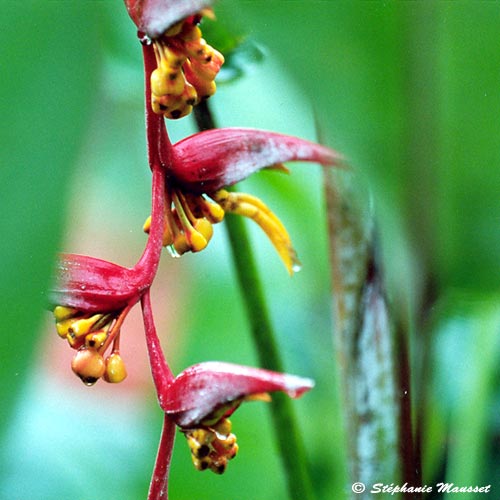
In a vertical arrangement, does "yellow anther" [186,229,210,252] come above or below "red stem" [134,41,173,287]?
below

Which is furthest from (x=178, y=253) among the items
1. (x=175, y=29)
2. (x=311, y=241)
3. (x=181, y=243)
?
(x=311, y=241)

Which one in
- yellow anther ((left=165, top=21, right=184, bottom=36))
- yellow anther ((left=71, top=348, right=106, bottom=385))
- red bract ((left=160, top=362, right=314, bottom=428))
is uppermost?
yellow anther ((left=165, top=21, right=184, bottom=36))

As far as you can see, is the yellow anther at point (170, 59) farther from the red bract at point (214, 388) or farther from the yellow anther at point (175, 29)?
the red bract at point (214, 388)

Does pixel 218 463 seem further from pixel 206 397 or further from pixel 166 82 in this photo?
pixel 166 82

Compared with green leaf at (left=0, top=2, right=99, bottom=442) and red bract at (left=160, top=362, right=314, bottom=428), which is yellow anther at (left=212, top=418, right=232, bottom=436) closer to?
red bract at (left=160, top=362, right=314, bottom=428)

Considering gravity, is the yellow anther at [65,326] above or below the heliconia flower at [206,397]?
above

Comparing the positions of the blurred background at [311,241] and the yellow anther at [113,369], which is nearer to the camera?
the yellow anther at [113,369]

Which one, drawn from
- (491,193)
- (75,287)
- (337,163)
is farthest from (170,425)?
(491,193)

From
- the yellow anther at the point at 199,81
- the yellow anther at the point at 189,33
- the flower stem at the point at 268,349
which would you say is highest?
the yellow anther at the point at 189,33

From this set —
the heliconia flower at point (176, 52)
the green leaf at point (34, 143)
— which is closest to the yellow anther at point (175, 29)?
the heliconia flower at point (176, 52)

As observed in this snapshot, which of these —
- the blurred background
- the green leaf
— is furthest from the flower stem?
the green leaf
